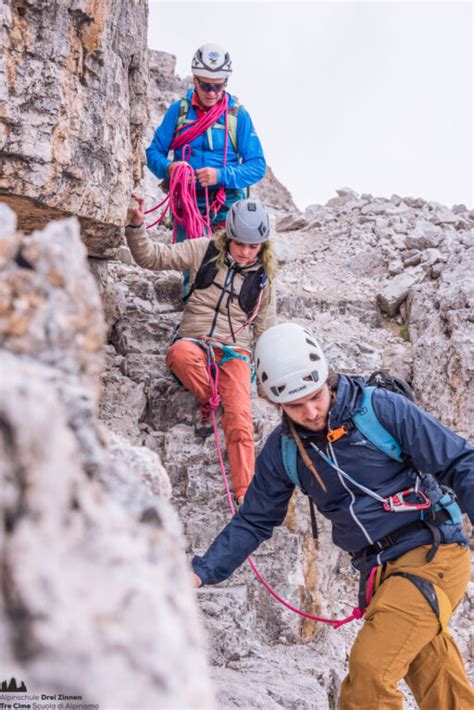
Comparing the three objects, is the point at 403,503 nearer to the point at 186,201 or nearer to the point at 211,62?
the point at 186,201

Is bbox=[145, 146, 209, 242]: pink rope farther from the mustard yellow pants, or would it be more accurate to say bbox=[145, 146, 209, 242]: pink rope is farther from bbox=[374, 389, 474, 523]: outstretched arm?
the mustard yellow pants

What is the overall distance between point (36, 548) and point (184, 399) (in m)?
5.77

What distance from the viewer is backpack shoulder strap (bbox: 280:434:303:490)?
15.3 feet

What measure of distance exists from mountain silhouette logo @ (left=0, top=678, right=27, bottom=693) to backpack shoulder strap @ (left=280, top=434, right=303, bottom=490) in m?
2.81

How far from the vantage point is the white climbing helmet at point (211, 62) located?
24.4 ft

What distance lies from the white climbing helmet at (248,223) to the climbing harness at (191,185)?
1.03 meters

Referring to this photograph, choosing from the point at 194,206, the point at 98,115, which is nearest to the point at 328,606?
the point at 194,206

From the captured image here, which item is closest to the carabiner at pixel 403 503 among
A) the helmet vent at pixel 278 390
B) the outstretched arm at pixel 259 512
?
the outstretched arm at pixel 259 512

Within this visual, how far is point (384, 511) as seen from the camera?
455 cm

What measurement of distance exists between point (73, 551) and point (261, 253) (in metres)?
5.86

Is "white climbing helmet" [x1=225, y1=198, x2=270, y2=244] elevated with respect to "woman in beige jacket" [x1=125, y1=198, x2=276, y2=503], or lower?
elevated

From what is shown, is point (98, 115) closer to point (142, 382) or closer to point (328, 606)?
point (142, 382)

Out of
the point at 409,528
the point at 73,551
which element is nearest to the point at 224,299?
the point at 409,528

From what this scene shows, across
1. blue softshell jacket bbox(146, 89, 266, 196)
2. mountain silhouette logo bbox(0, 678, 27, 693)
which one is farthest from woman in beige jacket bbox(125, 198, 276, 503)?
mountain silhouette logo bbox(0, 678, 27, 693)
